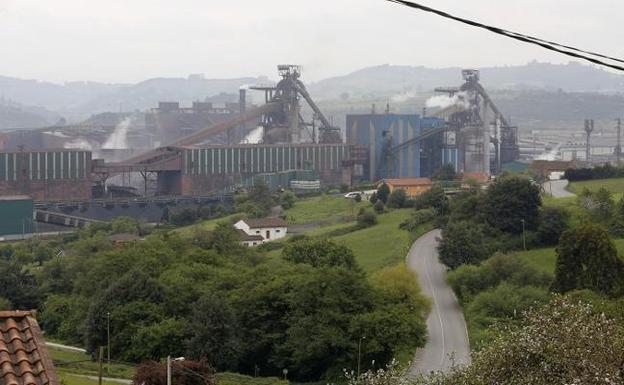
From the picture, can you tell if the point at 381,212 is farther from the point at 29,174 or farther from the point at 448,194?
the point at 29,174

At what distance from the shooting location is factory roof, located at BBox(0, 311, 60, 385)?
4070 mm

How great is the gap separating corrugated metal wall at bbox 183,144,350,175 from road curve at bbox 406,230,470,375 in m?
23.3

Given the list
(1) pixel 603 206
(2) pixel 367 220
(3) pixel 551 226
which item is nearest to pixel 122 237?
(2) pixel 367 220

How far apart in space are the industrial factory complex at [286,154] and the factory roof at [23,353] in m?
47.8

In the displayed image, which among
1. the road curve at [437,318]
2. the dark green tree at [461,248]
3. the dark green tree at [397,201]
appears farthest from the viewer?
the dark green tree at [397,201]

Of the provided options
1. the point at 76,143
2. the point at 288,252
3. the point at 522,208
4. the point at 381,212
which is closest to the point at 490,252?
the point at 522,208

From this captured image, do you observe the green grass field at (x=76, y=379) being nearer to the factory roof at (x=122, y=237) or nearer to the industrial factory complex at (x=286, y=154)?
the factory roof at (x=122, y=237)

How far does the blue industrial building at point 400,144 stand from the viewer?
2308 inches

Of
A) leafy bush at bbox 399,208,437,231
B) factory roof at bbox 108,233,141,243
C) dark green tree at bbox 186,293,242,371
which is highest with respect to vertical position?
leafy bush at bbox 399,208,437,231

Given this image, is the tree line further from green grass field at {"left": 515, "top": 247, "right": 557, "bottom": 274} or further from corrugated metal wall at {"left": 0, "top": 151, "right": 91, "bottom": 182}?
corrugated metal wall at {"left": 0, "top": 151, "right": 91, "bottom": 182}

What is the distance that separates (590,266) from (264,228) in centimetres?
1579

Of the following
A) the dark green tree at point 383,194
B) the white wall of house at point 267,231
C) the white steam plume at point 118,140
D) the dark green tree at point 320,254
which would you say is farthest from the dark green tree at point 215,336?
the white steam plume at point 118,140

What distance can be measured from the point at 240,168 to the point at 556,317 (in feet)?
148

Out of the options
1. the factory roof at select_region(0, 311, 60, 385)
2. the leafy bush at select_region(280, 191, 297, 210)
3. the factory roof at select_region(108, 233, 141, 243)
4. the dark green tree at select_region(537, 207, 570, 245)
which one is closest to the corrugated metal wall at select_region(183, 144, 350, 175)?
the leafy bush at select_region(280, 191, 297, 210)
